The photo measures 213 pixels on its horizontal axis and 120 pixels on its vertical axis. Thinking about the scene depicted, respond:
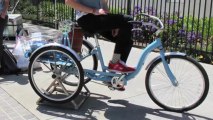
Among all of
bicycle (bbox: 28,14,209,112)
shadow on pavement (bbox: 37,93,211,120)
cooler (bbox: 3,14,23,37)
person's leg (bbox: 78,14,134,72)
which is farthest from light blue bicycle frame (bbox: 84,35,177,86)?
cooler (bbox: 3,14,23,37)

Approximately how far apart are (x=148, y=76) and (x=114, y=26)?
0.74 m

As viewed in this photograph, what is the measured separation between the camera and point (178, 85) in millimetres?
4797

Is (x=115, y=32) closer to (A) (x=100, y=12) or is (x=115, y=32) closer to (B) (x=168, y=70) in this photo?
(A) (x=100, y=12)

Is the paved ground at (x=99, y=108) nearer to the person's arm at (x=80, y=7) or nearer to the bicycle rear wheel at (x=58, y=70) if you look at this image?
the bicycle rear wheel at (x=58, y=70)

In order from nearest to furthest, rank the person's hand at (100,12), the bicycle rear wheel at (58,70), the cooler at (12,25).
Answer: the person's hand at (100,12) < the bicycle rear wheel at (58,70) < the cooler at (12,25)

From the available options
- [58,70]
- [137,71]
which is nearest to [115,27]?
[137,71]

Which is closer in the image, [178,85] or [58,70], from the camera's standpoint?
[178,85]

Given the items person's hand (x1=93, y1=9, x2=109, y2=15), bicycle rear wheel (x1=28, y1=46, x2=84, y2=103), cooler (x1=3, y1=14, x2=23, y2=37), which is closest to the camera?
person's hand (x1=93, y1=9, x2=109, y2=15)

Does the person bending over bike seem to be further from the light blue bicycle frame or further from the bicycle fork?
the bicycle fork

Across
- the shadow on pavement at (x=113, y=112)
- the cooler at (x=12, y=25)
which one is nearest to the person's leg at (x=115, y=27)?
the shadow on pavement at (x=113, y=112)

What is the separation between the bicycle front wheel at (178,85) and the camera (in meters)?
4.59

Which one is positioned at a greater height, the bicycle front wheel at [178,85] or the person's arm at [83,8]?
the person's arm at [83,8]

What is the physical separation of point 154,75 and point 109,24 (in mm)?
831

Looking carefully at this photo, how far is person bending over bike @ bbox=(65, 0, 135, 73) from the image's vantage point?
4578mm
